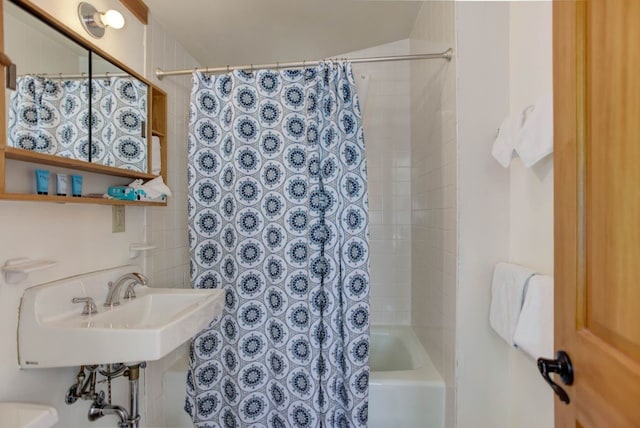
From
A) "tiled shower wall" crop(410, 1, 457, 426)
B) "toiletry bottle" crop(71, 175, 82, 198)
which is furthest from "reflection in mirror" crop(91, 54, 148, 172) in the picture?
"tiled shower wall" crop(410, 1, 457, 426)

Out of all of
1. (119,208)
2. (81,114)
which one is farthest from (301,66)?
(119,208)

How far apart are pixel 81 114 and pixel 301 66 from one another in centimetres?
94

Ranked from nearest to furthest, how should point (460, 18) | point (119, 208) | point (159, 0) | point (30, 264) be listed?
point (30, 264), point (460, 18), point (119, 208), point (159, 0)

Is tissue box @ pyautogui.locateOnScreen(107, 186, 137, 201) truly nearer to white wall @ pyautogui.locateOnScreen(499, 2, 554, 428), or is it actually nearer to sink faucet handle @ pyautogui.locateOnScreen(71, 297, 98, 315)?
sink faucet handle @ pyautogui.locateOnScreen(71, 297, 98, 315)

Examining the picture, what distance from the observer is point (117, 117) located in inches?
57.3

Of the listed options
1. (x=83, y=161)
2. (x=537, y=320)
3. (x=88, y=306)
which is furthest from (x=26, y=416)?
(x=537, y=320)

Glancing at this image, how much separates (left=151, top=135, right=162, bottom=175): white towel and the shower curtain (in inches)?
7.1

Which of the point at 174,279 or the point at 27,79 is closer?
the point at 27,79

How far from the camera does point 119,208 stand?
1521 mm

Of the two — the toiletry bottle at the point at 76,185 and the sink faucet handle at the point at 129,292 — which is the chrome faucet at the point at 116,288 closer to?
the sink faucet handle at the point at 129,292

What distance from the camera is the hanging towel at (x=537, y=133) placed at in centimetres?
101

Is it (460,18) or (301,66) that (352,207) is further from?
(460,18)

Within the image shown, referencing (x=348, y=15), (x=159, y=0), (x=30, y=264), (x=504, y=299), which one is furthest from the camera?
(x=348, y=15)

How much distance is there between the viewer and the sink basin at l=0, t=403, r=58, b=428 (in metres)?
0.83
